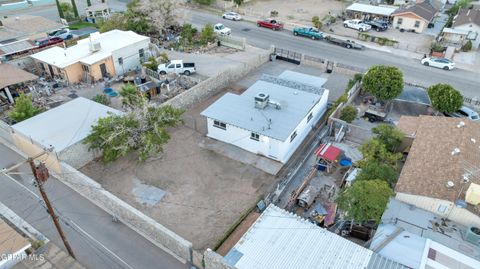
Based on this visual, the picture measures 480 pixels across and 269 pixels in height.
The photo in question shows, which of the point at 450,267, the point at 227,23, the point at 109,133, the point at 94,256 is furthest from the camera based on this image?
the point at 227,23

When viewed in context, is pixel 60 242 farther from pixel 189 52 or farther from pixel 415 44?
pixel 415 44

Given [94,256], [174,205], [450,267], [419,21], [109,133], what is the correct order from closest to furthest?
1. [450,267]
2. [94,256]
3. [174,205]
4. [109,133]
5. [419,21]

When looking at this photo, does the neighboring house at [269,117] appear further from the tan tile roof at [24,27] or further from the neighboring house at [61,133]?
the tan tile roof at [24,27]

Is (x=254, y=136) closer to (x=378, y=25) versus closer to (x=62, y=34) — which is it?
(x=62, y=34)

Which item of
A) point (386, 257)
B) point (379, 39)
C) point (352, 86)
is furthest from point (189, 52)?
point (386, 257)

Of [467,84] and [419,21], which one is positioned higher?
[419,21]

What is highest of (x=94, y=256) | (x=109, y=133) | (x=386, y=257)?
(x=109, y=133)

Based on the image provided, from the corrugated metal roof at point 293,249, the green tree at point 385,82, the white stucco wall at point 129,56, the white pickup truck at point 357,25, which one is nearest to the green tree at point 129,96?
the white stucco wall at point 129,56

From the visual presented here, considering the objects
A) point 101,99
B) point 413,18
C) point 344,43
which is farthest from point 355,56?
point 101,99

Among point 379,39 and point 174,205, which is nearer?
point 174,205
